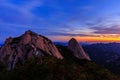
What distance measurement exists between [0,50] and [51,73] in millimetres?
104274

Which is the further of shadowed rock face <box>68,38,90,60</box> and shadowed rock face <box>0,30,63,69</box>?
shadowed rock face <box>68,38,90,60</box>

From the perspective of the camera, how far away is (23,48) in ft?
406

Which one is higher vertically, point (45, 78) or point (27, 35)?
point (27, 35)

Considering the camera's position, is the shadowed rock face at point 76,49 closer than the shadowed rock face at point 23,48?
No

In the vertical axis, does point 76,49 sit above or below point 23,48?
below

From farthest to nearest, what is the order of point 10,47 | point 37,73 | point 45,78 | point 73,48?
point 73,48 < point 10,47 < point 37,73 < point 45,78

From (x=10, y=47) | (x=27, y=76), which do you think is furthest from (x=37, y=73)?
(x=10, y=47)

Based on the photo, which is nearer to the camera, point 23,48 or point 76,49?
point 23,48

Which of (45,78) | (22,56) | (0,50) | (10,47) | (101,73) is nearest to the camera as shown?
(45,78)

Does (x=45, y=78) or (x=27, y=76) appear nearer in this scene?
(x=45, y=78)

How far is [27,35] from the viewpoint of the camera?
134750mm

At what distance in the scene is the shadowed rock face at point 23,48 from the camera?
117919 mm

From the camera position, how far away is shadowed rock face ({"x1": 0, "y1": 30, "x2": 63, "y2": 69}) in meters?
118

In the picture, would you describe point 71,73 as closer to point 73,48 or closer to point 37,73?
point 37,73
